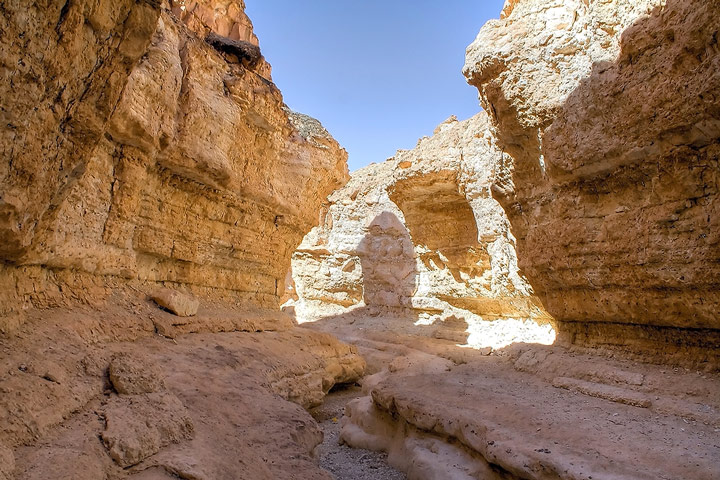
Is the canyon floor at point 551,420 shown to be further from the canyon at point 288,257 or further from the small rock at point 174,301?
the small rock at point 174,301

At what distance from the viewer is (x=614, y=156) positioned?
5.69 metres

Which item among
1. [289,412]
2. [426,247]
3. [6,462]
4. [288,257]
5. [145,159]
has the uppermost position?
[426,247]

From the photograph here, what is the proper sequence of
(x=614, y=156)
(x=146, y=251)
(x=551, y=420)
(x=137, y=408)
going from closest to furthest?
1. (x=137, y=408)
2. (x=551, y=420)
3. (x=614, y=156)
4. (x=146, y=251)

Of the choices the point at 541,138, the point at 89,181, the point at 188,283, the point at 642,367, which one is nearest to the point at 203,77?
the point at 89,181

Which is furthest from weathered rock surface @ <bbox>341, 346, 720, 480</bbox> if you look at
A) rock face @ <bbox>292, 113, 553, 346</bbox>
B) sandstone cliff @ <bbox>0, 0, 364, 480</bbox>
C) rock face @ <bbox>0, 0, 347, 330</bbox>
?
rock face @ <bbox>292, 113, 553, 346</bbox>

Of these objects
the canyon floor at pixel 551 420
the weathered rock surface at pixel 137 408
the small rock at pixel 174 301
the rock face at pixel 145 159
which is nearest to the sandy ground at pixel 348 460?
the canyon floor at pixel 551 420

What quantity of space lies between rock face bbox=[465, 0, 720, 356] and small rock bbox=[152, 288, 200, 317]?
6.21m

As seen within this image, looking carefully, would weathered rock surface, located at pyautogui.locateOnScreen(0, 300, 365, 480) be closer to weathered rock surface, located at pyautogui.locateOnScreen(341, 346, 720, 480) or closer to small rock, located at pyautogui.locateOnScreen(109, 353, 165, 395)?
small rock, located at pyautogui.locateOnScreen(109, 353, 165, 395)

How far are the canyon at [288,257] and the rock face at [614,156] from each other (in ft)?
0.10

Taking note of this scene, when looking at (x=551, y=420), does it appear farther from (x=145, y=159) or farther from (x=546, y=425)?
(x=145, y=159)

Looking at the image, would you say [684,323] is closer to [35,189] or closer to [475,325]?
[35,189]

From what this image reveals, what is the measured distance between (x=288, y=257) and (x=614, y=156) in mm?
7272

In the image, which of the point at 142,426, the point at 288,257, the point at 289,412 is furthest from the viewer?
the point at 288,257

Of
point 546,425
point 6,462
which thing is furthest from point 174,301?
point 546,425
